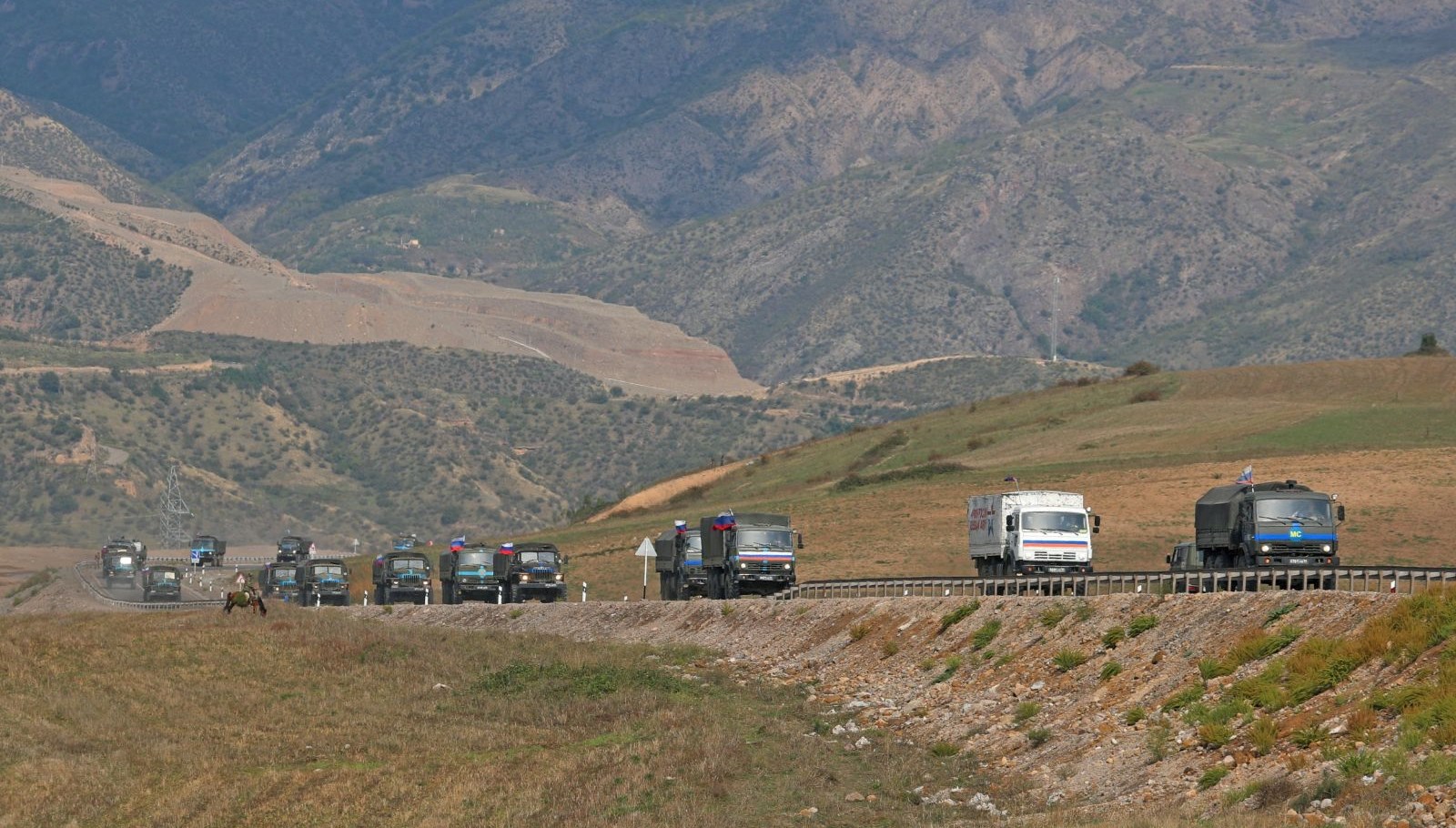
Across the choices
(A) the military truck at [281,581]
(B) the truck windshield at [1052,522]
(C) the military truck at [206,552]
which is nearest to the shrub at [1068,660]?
(B) the truck windshield at [1052,522]

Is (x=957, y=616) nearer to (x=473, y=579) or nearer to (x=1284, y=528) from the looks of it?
(x=1284, y=528)

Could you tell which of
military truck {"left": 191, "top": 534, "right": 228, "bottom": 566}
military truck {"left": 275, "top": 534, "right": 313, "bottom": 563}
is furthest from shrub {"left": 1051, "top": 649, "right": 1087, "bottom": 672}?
military truck {"left": 191, "top": 534, "right": 228, "bottom": 566}

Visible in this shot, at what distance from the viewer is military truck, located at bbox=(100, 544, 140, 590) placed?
12975 centimetres

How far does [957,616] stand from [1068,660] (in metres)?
9.16

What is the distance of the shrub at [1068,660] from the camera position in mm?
40000

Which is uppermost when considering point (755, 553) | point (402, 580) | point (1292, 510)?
point (1292, 510)

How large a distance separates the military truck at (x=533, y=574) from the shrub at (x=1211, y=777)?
5803 cm

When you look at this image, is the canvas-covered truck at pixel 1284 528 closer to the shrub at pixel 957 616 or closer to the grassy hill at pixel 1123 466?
the shrub at pixel 957 616

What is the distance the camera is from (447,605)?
8869 centimetres

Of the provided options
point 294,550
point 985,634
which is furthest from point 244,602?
point 294,550

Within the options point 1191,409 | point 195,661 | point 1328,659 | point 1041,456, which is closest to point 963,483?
point 1041,456

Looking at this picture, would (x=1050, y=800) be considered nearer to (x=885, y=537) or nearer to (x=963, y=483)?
(x=885, y=537)

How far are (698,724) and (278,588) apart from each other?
66.9 m

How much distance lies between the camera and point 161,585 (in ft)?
340
